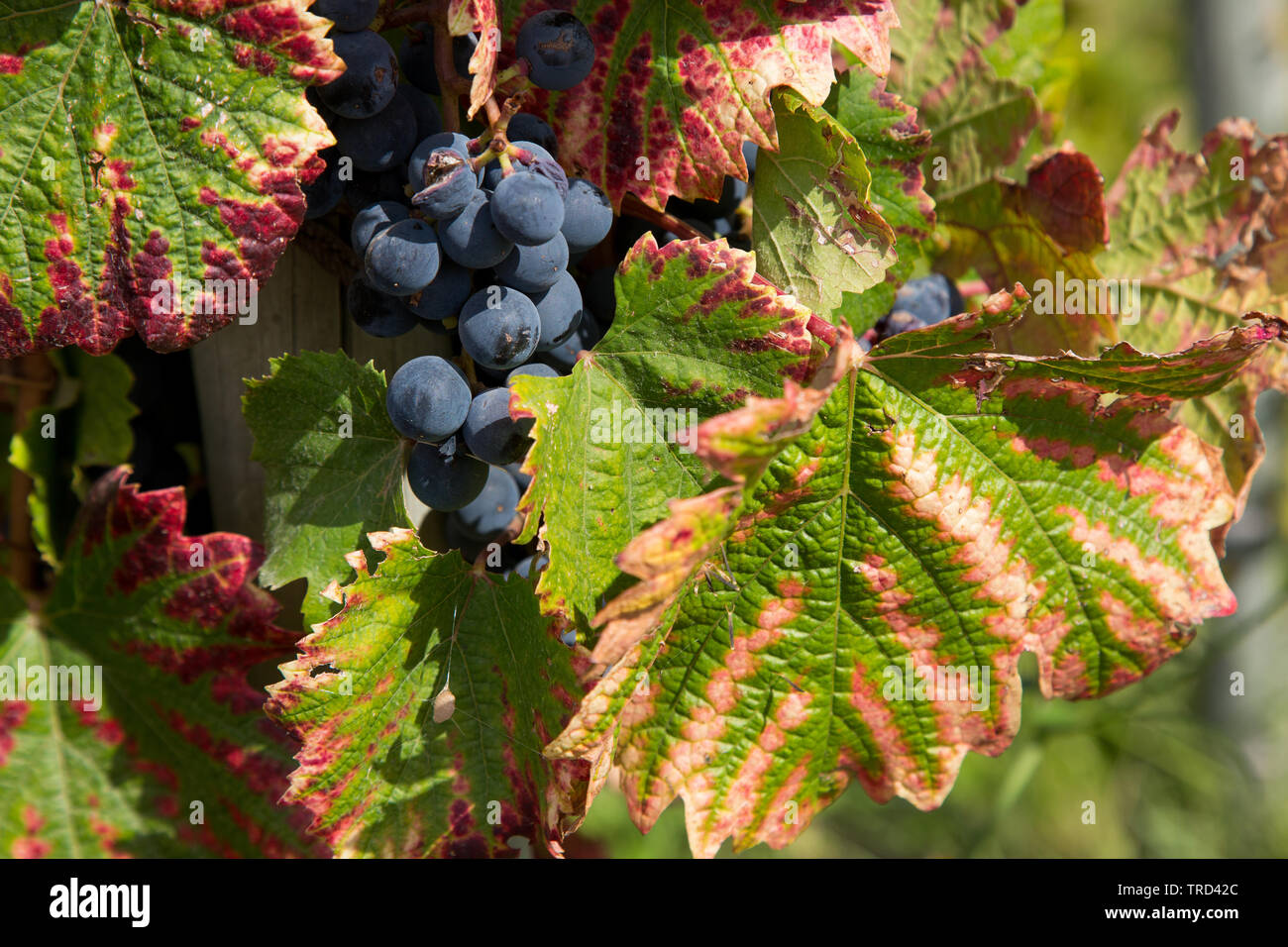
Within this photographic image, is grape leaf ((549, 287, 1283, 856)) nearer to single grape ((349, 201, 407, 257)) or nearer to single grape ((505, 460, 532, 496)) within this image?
single grape ((505, 460, 532, 496))

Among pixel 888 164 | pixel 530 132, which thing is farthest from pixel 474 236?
pixel 888 164

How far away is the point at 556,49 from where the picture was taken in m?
0.87

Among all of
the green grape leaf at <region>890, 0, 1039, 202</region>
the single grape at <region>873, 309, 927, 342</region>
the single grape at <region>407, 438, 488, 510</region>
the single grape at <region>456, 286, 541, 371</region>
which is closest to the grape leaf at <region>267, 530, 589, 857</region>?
the single grape at <region>407, 438, 488, 510</region>

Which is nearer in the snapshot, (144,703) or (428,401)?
(428,401)

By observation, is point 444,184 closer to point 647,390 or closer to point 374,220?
point 374,220

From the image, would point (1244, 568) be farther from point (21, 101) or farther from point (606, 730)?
point (21, 101)

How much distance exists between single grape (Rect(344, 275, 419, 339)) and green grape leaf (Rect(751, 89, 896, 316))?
38cm

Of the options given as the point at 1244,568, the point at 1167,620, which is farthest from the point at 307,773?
the point at 1244,568

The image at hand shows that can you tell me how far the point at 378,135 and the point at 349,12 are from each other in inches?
4.1

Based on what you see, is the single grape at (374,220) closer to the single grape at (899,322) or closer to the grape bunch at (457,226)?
the grape bunch at (457,226)

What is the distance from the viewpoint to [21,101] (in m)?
0.85

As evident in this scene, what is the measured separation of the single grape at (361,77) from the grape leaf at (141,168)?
0.04m

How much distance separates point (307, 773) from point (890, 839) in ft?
10.1
